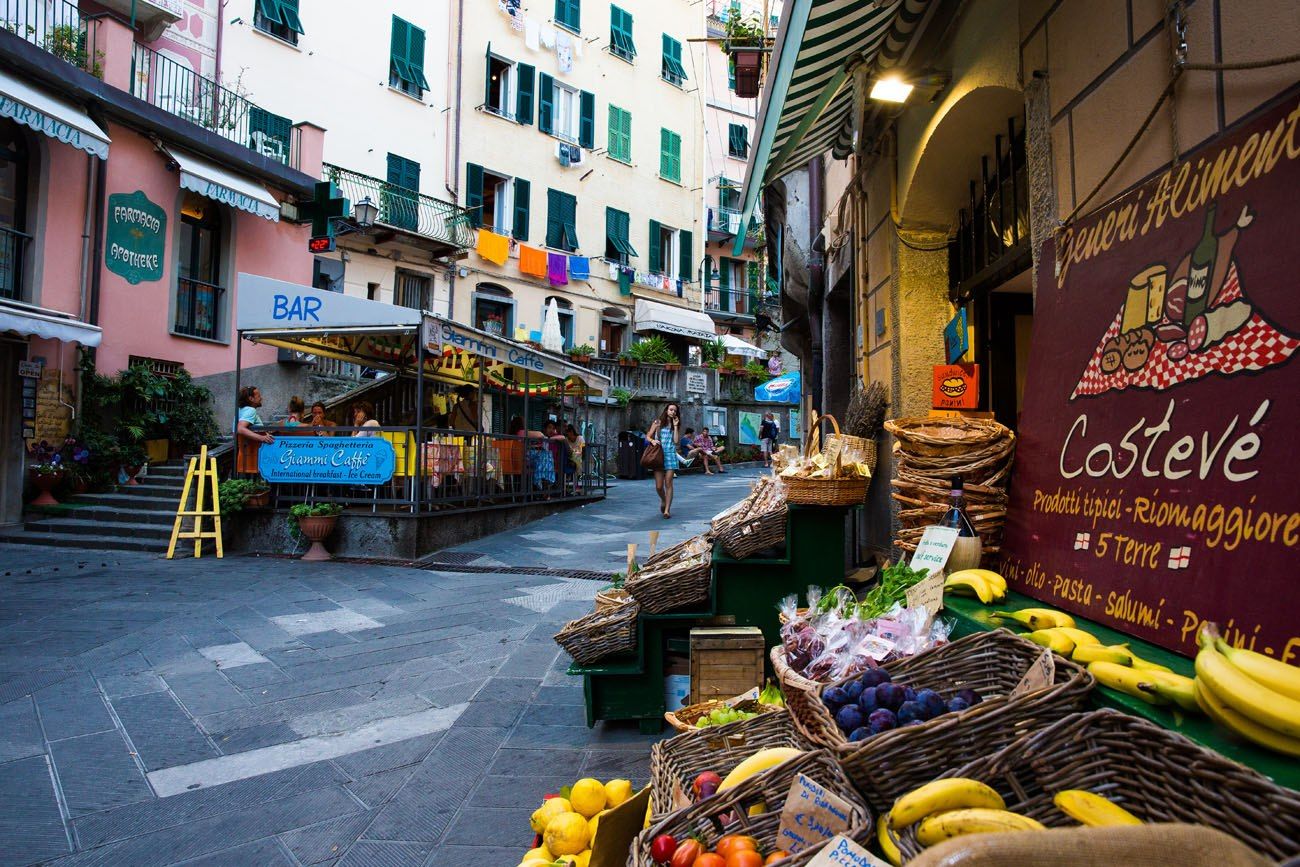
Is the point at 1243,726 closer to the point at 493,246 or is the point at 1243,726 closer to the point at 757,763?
the point at 757,763

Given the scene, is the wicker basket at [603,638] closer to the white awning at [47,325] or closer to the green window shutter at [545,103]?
the white awning at [47,325]

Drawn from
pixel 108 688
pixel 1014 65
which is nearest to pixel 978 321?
pixel 1014 65

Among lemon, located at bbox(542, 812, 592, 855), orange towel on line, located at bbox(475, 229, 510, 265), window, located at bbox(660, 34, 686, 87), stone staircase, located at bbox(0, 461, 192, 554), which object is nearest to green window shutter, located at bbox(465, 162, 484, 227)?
orange towel on line, located at bbox(475, 229, 510, 265)

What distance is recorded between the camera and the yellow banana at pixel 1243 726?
125 cm

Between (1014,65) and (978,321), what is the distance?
5.63 feet

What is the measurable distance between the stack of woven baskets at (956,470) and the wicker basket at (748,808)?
1.73 meters

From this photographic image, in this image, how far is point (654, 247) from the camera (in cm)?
2377

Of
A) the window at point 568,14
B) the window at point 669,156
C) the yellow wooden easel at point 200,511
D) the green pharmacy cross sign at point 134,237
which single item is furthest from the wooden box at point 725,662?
the window at point 669,156

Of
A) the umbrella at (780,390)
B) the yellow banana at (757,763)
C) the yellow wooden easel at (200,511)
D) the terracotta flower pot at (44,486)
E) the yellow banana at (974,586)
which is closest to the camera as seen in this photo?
the yellow banana at (757,763)

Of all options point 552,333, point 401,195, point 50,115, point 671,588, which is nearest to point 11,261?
point 50,115

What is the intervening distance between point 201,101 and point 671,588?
1380cm

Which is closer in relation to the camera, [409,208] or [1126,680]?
[1126,680]

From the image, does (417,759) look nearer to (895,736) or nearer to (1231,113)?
(895,736)

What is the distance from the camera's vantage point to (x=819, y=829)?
54.6 inches
